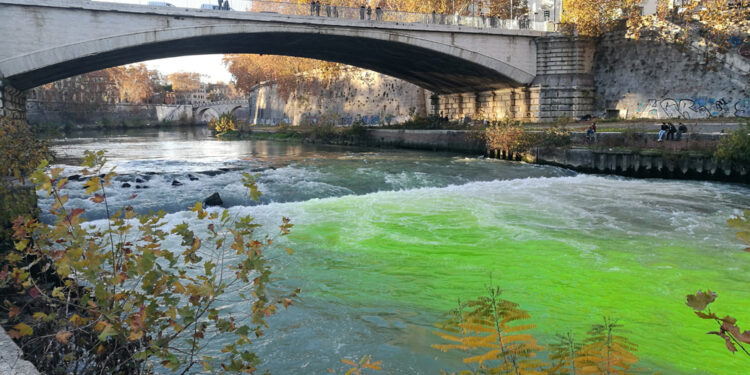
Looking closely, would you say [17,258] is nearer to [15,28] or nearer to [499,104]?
[15,28]

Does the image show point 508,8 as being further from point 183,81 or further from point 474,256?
point 183,81

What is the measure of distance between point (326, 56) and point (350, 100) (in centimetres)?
1242

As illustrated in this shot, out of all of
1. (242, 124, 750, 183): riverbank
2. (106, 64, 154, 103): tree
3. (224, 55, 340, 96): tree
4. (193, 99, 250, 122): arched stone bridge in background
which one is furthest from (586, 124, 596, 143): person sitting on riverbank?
(106, 64, 154, 103): tree

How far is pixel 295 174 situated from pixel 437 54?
1199 cm

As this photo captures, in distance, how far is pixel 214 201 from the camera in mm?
10836

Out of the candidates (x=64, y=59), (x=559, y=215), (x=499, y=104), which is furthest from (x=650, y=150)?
(x=64, y=59)

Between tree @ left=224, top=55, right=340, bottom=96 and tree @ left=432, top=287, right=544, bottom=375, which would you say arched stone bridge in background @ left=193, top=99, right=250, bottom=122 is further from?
tree @ left=432, top=287, right=544, bottom=375

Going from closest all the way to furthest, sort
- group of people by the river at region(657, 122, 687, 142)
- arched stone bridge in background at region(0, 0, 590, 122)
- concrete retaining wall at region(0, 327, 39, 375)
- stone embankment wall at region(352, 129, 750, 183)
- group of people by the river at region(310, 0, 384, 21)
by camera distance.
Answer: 1. concrete retaining wall at region(0, 327, 39, 375)
2. stone embankment wall at region(352, 129, 750, 183)
3. group of people by the river at region(657, 122, 687, 142)
4. arched stone bridge in background at region(0, 0, 590, 122)
5. group of people by the river at region(310, 0, 384, 21)

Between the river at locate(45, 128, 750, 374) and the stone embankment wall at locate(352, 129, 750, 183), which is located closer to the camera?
the river at locate(45, 128, 750, 374)

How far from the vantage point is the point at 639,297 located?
18.3ft

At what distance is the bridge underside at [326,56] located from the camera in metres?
21.2

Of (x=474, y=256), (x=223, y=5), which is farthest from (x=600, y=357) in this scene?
(x=223, y=5)

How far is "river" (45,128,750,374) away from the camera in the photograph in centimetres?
456

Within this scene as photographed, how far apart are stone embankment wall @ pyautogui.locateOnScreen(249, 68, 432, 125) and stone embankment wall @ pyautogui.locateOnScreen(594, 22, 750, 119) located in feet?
38.5
